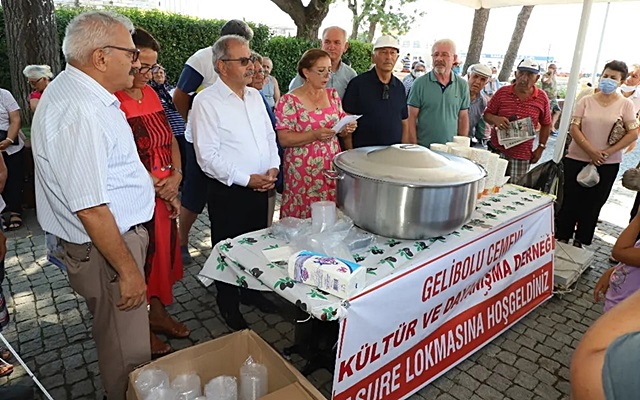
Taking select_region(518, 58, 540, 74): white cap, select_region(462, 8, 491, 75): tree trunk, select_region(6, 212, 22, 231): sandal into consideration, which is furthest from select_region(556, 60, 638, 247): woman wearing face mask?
select_region(462, 8, 491, 75): tree trunk

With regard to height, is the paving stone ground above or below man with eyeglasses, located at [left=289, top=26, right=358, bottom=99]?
below

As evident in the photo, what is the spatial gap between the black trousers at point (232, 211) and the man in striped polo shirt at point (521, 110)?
2.54 meters

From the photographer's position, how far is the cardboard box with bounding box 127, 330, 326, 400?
156 cm

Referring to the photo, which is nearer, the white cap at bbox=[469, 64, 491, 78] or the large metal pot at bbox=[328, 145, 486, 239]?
the large metal pot at bbox=[328, 145, 486, 239]

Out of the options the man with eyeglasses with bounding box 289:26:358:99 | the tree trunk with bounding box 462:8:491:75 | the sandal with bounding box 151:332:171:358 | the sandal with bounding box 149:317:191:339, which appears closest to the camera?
the sandal with bounding box 151:332:171:358

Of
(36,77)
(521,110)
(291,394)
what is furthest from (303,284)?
(36,77)

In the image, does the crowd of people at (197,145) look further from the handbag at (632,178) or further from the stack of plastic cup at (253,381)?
the handbag at (632,178)

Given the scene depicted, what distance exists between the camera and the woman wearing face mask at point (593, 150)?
3.61 m

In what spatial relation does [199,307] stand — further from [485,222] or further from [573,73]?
[573,73]

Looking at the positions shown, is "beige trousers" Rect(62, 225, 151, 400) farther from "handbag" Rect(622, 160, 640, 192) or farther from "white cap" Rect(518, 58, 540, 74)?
"white cap" Rect(518, 58, 540, 74)

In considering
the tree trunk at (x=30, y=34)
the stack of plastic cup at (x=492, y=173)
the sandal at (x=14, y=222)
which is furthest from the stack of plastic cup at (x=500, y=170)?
the tree trunk at (x=30, y=34)

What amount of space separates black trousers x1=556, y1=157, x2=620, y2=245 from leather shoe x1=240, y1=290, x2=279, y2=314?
290cm

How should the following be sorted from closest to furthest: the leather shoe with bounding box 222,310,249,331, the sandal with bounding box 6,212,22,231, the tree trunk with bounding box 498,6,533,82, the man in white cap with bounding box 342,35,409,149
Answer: the leather shoe with bounding box 222,310,249,331 → the man in white cap with bounding box 342,35,409,149 → the sandal with bounding box 6,212,22,231 → the tree trunk with bounding box 498,6,533,82

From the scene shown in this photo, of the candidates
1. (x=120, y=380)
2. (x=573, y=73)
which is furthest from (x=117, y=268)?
(x=573, y=73)
